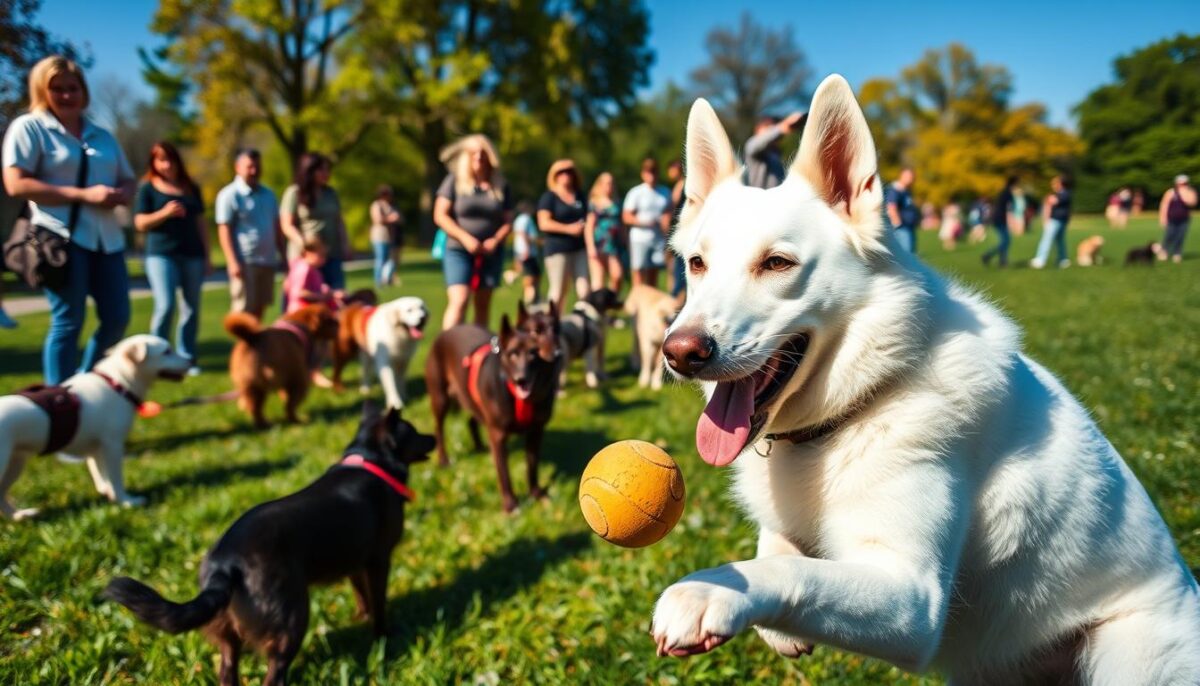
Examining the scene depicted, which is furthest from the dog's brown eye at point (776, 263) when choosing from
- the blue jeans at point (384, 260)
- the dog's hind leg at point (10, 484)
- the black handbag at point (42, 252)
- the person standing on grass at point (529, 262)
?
the blue jeans at point (384, 260)

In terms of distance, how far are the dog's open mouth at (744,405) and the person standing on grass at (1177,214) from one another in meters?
22.6

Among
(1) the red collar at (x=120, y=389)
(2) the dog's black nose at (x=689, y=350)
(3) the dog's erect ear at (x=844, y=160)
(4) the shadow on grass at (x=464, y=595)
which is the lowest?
(4) the shadow on grass at (x=464, y=595)

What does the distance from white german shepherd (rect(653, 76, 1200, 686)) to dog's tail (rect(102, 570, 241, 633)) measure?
6.38 ft

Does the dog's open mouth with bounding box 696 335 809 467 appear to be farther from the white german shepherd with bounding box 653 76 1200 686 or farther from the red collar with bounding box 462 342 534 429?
the red collar with bounding box 462 342 534 429

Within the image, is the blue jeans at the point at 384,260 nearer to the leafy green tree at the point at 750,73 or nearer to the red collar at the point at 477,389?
the red collar at the point at 477,389

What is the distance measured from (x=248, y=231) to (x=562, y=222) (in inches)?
145

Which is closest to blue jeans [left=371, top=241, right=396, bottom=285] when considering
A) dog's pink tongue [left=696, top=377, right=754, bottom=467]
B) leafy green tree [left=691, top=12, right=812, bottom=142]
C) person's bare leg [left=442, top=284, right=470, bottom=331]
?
person's bare leg [left=442, top=284, right=470, bottom=331]

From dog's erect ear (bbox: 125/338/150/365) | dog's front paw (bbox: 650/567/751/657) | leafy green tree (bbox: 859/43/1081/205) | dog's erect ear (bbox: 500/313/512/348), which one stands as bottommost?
dog's erect ear (bbox: 125/338/150/365)

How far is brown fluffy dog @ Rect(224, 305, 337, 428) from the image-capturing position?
20.8ft

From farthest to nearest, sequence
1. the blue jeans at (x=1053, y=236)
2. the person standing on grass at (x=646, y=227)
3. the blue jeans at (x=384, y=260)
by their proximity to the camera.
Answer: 1. the blue jeans at (x=384, y=260)
2. the blue jeans at (x=1053, y=236)
3. the person standing on grass at (x=646, y=227)

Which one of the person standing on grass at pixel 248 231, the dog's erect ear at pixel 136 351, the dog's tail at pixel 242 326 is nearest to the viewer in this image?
the dog's erect ear at pixel 136 351

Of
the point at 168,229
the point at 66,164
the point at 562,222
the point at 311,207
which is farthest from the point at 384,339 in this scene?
the point at 66,164

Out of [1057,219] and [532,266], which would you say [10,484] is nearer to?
[532,266]

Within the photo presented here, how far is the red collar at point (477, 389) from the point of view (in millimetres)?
4543
